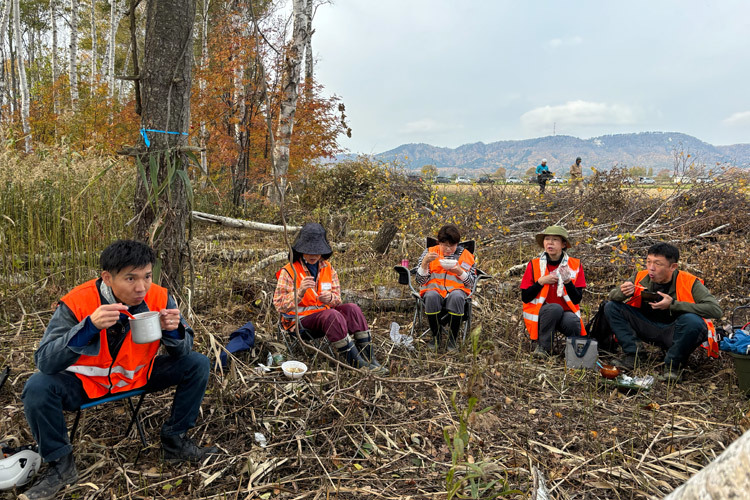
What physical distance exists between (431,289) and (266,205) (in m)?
5.36

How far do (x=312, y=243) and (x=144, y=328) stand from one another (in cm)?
174

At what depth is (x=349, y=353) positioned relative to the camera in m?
3.53

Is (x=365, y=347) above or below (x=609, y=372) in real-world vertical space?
above

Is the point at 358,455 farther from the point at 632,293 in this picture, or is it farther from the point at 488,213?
the point at 488,213

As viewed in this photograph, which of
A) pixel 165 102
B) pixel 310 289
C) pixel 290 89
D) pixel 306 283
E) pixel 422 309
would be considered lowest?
pixel 422 309

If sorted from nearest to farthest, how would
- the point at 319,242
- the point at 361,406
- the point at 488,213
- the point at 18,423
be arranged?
the point at 18,423
the point at 361,406
the point at 319,242
the point at 488,213

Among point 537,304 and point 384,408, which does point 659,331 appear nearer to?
point 537,304

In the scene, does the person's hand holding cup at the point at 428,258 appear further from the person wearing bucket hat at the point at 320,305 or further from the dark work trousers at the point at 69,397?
the dark work trousers at the point at 69,397

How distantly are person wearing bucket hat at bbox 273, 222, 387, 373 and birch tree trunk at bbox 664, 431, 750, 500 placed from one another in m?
2.96

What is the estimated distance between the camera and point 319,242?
3732 millimetres

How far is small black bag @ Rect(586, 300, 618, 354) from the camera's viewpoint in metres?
4.23

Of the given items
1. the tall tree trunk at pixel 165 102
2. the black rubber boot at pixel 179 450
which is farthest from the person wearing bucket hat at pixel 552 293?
the tall tree trunk at pixel 165 102

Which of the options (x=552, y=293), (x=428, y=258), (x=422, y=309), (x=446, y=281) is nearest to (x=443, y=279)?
(x=446, y=281)

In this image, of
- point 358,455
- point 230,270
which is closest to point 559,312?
point 358,455
